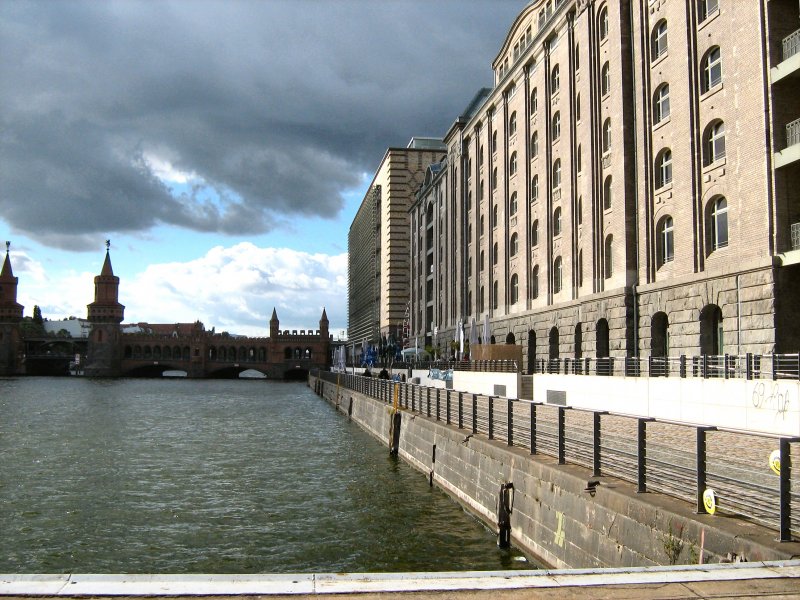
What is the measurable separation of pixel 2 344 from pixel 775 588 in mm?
162457

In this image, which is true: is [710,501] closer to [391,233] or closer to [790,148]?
[790,148]

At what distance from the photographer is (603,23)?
36.9m

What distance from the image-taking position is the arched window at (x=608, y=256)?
35906 millimetres

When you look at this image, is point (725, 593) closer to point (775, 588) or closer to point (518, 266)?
point (775, 588)

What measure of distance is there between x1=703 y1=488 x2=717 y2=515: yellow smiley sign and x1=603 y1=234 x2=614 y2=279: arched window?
28.2m

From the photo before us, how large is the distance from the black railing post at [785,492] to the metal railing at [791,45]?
20595mm

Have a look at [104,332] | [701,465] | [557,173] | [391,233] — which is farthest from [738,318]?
[104,332]

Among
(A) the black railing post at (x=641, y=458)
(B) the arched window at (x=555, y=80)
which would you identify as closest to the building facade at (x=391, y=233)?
(B) the arched window at (x=555, y=80)

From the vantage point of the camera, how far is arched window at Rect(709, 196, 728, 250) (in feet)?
89.9

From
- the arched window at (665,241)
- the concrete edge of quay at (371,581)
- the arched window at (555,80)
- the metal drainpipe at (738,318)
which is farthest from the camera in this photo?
the arched window at (555,80)

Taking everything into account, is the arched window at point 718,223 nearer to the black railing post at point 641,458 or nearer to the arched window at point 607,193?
the arched window at point 607,193

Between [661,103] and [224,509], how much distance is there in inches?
977

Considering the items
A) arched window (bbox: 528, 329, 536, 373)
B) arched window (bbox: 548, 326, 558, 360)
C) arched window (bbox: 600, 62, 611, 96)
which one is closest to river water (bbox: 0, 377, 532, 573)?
arched window (bbox: 548, 326, 558, 360)

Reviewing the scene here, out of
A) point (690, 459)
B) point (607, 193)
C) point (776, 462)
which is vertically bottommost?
point (690, 459)
